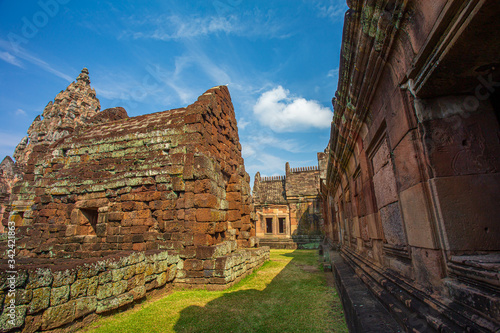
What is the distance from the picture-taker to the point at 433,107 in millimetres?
1820

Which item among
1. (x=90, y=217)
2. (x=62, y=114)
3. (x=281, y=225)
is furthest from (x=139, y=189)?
(x=281, y=225)

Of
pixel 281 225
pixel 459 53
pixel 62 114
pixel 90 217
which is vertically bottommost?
pixel 90 217

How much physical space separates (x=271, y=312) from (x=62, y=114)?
22.4 metres

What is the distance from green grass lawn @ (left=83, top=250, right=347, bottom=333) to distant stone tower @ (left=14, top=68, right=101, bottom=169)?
17.9 metres

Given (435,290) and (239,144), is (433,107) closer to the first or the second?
(435,290)

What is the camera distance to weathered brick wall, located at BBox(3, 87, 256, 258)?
6711 millimetres

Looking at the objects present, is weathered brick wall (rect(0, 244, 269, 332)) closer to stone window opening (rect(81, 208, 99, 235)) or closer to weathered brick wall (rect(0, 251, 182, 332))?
weathered brick wall (rect(0, 251, 182, 332))

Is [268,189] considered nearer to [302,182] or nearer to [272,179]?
[272,179]

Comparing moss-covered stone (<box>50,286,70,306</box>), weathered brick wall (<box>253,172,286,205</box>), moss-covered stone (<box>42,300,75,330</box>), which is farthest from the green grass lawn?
weathered brick wall (<box>253,172,286,205</box>)

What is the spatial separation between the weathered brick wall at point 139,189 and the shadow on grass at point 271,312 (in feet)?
6.23

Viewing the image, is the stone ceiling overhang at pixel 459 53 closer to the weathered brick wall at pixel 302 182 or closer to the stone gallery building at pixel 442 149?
the stone gallery building at pixel 442 149

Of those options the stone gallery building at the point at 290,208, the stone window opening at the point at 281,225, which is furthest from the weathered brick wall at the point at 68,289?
the stone window opening at the point at 281,225

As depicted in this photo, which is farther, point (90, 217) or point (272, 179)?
point (272, 179)

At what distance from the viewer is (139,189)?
715 centimetres
